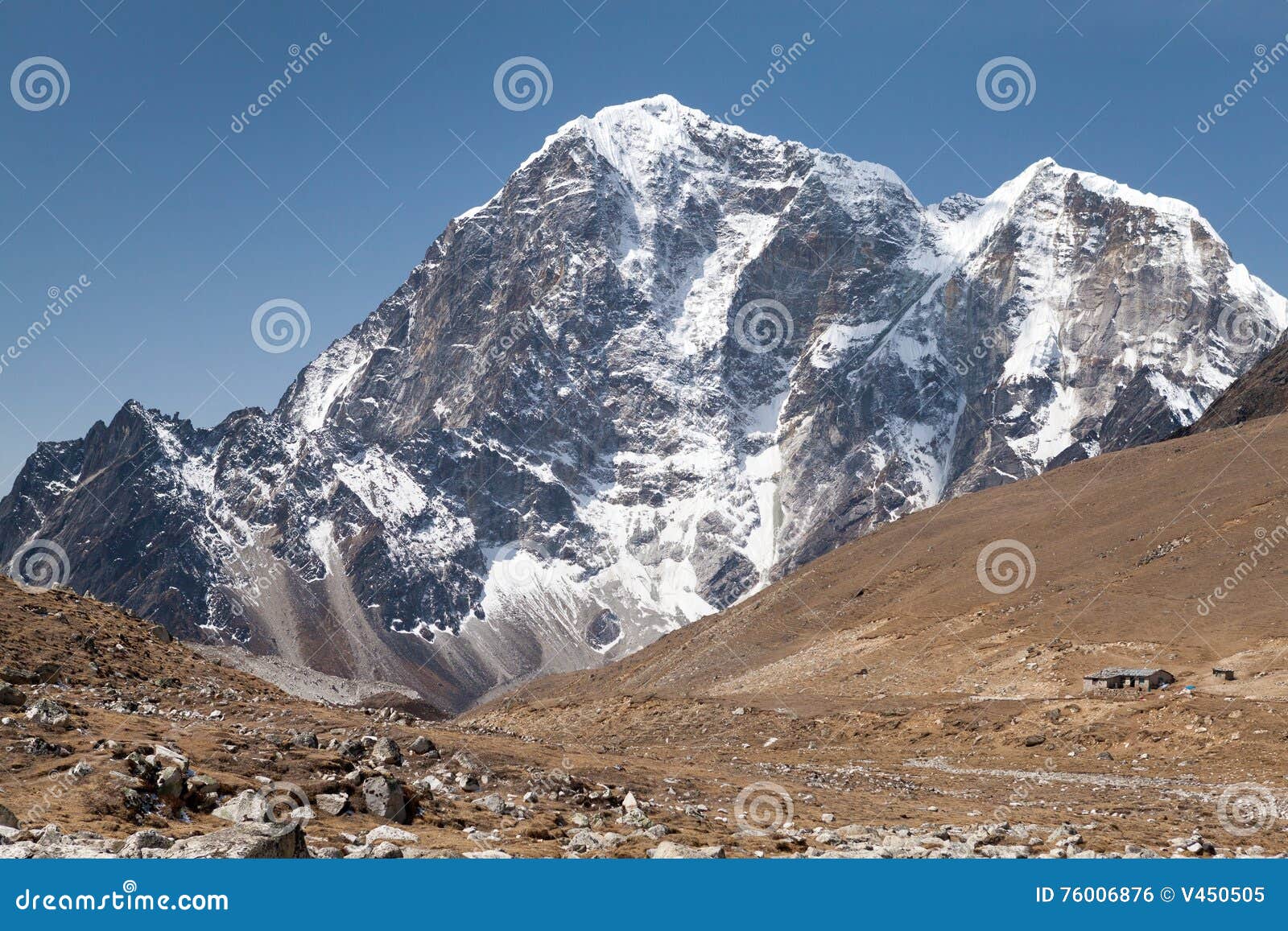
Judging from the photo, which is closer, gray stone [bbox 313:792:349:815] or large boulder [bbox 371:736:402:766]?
gray stone [bbox 313:792:349:815]

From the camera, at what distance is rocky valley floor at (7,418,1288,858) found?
1816 cm

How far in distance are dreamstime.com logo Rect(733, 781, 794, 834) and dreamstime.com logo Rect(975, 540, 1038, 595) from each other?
68.6 metres

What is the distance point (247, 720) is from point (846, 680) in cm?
6129

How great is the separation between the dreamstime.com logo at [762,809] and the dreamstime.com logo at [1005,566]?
225 ft

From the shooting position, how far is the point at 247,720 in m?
27.0

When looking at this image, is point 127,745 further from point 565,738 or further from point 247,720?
point 565,738

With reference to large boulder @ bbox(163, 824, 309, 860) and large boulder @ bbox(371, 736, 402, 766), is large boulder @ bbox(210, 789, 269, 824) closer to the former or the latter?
large boulder @ bbox(163, 824, 309, 860)

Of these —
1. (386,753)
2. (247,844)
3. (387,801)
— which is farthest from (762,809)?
(247,844)

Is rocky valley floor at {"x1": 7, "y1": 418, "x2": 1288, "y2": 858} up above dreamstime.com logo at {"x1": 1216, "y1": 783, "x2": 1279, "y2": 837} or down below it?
above

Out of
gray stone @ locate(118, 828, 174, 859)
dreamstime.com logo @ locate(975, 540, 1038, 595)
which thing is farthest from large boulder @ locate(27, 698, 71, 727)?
dreamstime.com logo @ locate(975, 540, 1038, 595)

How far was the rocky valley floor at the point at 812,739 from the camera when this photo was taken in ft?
59.6

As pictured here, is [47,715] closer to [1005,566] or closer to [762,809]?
[762,809]

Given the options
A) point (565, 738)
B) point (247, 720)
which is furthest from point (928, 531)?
point (247, 720)

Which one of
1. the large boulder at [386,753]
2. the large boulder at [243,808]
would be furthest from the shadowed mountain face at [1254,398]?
the large boulder at [243,808]
